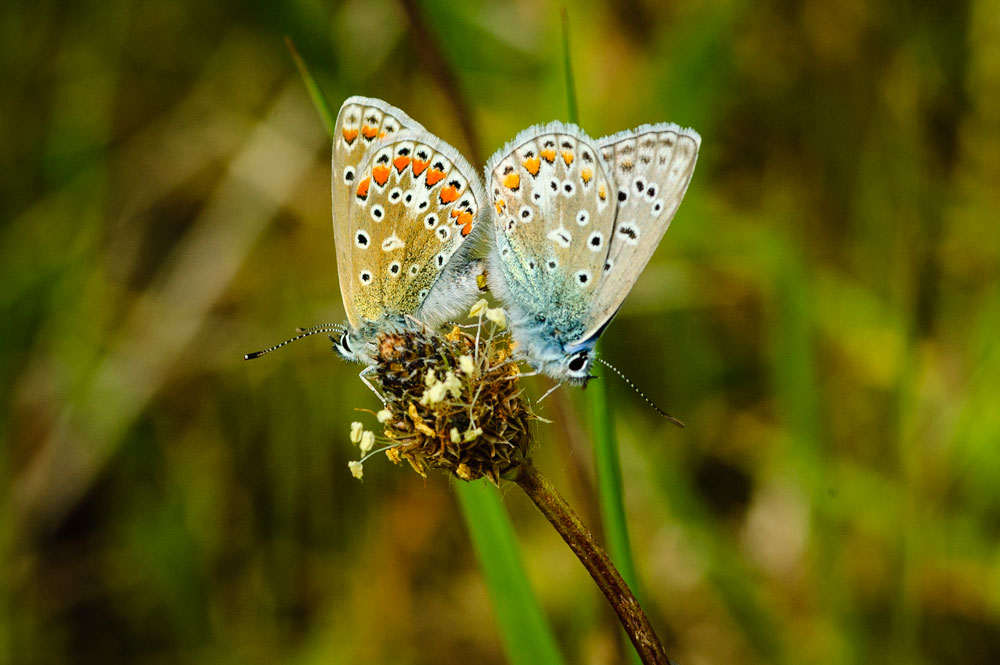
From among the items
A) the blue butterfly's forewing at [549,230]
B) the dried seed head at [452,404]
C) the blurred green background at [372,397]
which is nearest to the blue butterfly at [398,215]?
the blue butterfly's forewing at [549,230]

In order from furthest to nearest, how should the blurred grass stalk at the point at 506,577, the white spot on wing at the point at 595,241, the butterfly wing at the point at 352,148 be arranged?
the butterfly wing at the point at 352,148
the white spot on wing at the point at 595,241
the blurred grass stalk at the point at 506,577

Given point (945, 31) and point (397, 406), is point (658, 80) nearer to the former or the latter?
point (945, 31)

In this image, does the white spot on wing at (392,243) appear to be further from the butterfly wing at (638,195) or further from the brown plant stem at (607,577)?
the brown plant stem at (607,577)

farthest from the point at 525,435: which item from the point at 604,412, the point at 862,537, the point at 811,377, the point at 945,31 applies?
the point at 945,31

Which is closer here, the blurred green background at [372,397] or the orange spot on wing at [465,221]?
the orange spot on wing at [465,221]

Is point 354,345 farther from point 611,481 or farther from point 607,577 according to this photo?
point 607,577

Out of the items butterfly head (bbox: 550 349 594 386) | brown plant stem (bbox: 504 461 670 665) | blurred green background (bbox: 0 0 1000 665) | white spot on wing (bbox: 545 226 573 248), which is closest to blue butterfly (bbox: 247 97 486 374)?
white spot on wing (bbox: 545 226 573 248)

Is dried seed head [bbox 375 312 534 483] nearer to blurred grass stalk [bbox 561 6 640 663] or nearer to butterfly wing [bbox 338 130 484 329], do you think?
blurred grass stalk [bbox 561 6 640 663]
